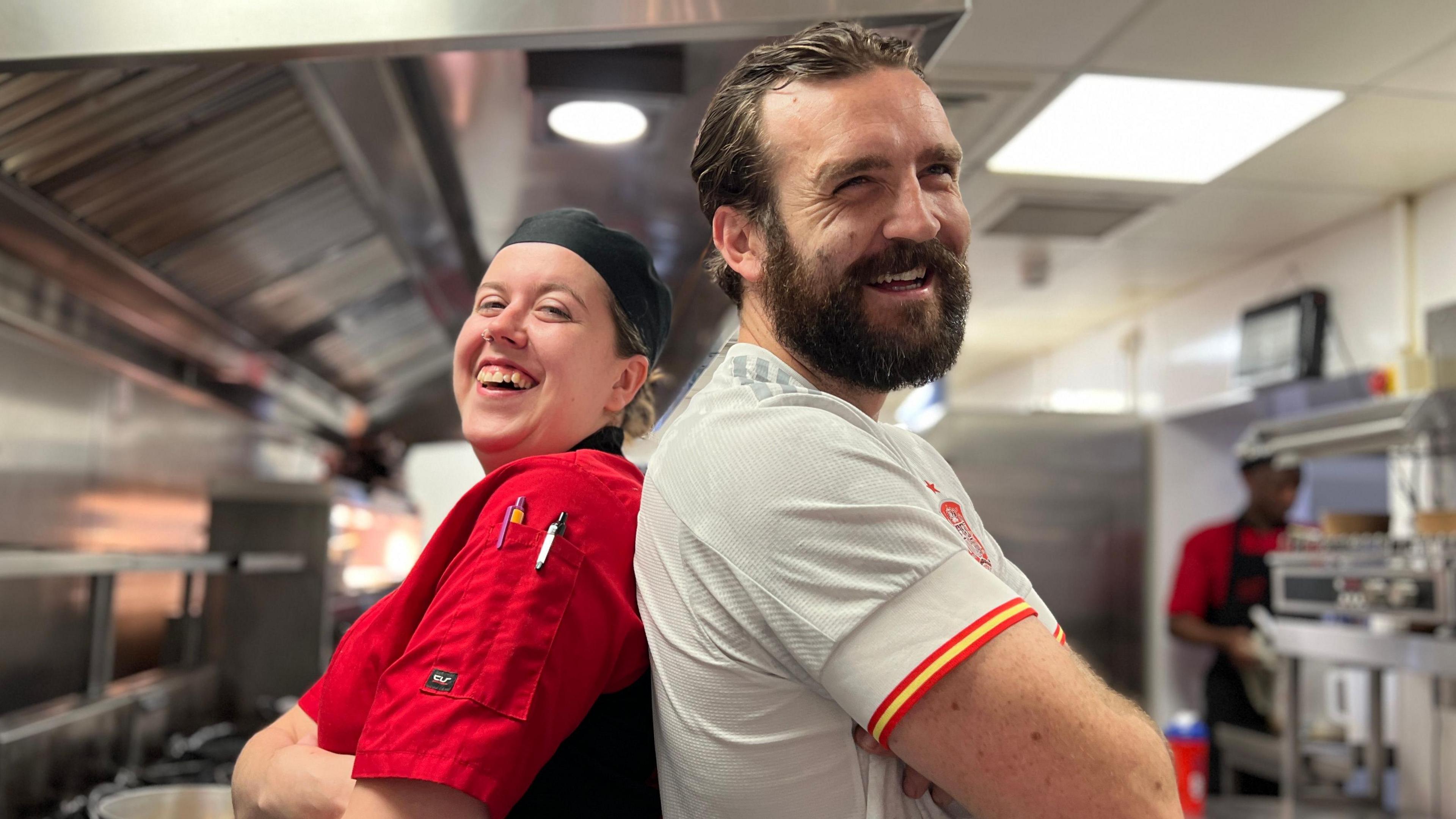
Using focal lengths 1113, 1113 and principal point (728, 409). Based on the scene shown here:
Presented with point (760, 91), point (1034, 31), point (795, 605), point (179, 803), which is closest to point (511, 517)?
point (795, 605)

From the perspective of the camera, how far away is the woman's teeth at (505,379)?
45.9 inches

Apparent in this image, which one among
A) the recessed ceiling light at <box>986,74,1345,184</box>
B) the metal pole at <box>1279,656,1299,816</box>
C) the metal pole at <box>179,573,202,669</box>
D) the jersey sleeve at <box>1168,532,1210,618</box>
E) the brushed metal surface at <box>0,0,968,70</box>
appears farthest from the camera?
the jersey sleeve at <box>1168,532,1210,618</box>

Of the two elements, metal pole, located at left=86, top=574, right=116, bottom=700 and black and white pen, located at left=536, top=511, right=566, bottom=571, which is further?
metal pole, located at left=86, top=574, right=116, bottom=700

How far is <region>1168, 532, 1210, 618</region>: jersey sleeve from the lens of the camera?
4.75 metres

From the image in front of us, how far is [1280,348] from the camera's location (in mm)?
4152

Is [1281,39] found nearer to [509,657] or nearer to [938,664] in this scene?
[938,664]

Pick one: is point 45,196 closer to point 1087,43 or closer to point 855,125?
point 855,125

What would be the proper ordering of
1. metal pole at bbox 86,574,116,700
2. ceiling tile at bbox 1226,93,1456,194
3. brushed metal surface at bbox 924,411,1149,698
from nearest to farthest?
metal pole at bbox 86,574,116,700 → ceiling tile at bbox 1226,93,1456,194 → brushed metal surface at bbox 924,411,1149,698

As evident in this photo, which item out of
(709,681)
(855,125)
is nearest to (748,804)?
(709,681)

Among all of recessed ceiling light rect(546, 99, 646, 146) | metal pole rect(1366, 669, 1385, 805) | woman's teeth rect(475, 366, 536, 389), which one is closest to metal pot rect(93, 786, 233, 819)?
woman's teeth rect(475, 366, 536, 389)

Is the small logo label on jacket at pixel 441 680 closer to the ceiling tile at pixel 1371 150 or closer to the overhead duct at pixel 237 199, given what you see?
the overhead duct at pixel 237 199

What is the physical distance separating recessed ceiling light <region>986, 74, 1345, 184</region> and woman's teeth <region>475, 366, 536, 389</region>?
221cm

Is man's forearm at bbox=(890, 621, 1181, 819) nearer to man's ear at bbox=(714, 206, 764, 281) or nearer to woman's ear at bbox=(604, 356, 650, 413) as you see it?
man's ear at bbox=(714, 206, 764, 281)

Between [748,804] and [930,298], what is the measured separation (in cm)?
45
